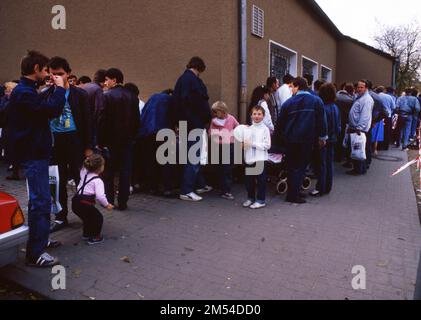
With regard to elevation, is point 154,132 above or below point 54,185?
above

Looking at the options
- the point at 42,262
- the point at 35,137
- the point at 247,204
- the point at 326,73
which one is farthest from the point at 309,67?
the point at 42,262

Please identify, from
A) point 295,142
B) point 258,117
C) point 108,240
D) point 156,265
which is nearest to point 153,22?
point 258,117

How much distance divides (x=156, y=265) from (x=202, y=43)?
4498 millimetres

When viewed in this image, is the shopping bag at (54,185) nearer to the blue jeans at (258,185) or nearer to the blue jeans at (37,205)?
the blue jeans at (37,205)

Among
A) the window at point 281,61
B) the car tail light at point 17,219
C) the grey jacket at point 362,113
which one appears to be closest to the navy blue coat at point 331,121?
the grey jacket at point 362,113

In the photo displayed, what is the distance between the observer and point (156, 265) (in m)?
3.92

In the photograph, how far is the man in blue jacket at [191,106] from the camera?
603 cm

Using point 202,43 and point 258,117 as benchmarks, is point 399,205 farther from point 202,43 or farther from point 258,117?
point 202,43

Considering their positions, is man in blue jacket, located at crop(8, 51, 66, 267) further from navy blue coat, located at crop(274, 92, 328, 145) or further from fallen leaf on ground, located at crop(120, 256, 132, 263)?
navy blue coat, located at crop(274, 92, 328, 145)

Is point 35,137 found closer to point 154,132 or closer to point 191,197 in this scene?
point 154,132

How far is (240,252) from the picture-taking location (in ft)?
14.0

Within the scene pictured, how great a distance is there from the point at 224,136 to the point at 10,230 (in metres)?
3.77

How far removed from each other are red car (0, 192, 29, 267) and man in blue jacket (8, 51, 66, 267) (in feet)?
0.96

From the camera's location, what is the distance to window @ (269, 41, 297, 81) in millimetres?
9414
